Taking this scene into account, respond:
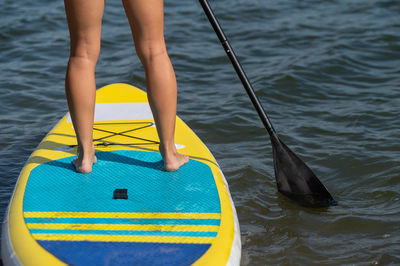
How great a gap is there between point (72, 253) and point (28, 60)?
15.4ft

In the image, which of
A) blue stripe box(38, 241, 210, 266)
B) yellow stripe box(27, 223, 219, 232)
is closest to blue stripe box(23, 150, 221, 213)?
yellow stripe box(27, 223, 219, 232)

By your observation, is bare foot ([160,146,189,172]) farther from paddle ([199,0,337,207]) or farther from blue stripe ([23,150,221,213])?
paddle ([199,0,337,207])

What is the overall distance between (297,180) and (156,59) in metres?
1.35

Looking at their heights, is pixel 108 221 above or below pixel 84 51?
below

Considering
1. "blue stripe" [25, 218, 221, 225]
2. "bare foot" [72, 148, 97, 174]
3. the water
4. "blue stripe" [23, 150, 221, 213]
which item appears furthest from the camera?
the water

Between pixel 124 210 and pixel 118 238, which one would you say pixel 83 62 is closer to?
pixel 124 210

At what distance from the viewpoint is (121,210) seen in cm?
287

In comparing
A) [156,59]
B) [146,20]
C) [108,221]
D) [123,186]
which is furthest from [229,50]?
[108,221]

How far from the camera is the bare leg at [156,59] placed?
283cm

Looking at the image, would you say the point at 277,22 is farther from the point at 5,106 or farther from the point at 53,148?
the point at 53,148

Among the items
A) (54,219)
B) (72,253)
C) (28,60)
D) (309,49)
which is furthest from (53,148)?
(309,49)

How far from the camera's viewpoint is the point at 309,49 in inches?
275

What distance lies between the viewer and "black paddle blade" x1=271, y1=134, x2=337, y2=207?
3686 millimetres

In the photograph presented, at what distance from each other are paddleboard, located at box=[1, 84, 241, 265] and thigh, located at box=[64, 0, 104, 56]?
0.73 meters
